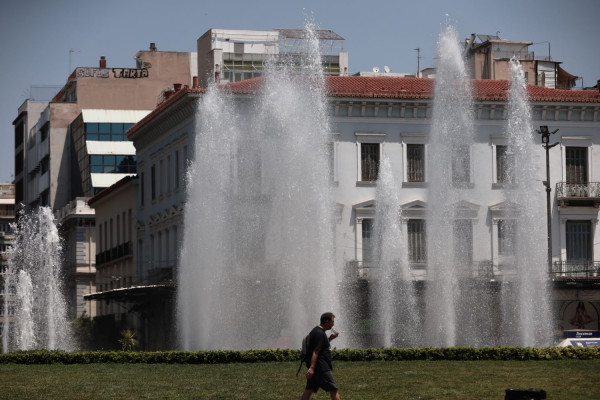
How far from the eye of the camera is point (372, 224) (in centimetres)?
5678

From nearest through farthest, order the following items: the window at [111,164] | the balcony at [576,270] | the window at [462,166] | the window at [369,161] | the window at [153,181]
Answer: the balcony at [576,270]
the window at [462,166]
the window at [369,161]
the window at [153,181]
the window at [111,164]

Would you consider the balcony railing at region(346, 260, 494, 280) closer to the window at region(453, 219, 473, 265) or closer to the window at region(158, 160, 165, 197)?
the window at region(453, 219, 473, 265)

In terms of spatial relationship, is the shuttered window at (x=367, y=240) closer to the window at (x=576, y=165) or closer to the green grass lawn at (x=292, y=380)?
the window at (x=576, y=165)

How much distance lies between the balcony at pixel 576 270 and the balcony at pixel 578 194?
2510 millimetres

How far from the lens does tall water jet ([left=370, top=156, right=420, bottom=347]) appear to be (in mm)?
43694

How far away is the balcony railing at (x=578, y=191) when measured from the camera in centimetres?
5856

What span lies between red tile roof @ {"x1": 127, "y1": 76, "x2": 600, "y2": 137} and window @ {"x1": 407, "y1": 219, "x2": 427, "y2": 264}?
5143mm

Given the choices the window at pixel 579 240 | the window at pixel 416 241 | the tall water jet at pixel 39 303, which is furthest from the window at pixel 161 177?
the window at pixel 579 240

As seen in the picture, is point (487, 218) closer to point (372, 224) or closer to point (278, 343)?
point (372, 224)

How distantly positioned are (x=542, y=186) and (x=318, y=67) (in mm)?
17565

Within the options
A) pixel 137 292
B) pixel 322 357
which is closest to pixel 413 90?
pixel 137 292

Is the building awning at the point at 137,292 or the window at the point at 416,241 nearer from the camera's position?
the building awning at the point at 137,292

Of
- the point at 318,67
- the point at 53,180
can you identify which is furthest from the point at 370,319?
the point at 53,180

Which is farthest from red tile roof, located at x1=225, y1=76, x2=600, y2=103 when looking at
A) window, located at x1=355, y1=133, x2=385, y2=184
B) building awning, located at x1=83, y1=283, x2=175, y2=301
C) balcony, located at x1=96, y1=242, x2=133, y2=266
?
balcony, located at x1=96, y1=242, x2=133, y2=266
